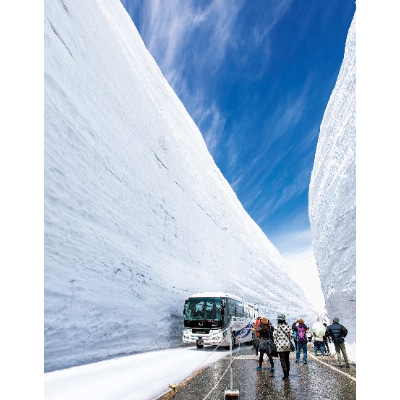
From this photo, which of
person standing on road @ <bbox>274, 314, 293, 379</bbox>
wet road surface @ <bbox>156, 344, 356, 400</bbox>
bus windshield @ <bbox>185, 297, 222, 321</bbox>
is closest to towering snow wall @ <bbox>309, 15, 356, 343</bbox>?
bus windshield @ <bbox>185, 297, 222, 321</bbox>

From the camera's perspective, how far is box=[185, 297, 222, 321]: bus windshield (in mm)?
16031

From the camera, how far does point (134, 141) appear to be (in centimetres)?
2103

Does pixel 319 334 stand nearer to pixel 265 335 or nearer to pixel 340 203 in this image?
pixel 265 335

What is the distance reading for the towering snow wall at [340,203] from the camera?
55.6 ft

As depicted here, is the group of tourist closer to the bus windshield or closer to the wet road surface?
the wet road surface

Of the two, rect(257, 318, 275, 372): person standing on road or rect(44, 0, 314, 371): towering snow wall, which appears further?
Result: rect(44, 0, 314, 371): towering snow wall

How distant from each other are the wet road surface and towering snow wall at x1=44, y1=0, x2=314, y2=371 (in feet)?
14.6

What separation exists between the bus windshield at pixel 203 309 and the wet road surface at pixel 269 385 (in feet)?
23.5

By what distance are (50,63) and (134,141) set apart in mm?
7801

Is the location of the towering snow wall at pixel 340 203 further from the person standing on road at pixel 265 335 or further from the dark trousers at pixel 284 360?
the dark trousers at pixel 284 360

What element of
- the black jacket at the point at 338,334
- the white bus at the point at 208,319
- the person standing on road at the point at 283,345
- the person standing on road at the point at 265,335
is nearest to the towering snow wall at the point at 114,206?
the white bus at the point at 208,319

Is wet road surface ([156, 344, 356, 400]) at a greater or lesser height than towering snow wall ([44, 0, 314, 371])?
lesser

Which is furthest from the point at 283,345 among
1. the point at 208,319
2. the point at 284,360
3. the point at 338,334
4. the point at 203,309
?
the point at 203,309
